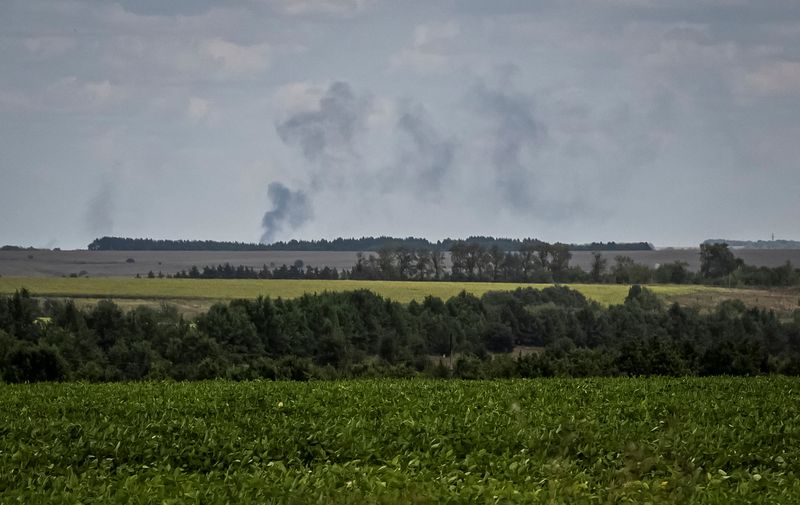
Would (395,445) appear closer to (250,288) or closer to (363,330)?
(363,330)

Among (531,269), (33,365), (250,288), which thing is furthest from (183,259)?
(33,365)

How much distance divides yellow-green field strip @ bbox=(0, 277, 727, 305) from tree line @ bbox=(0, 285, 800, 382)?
306 cm

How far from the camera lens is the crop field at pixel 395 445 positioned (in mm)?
10766

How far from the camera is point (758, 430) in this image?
51.7 ft

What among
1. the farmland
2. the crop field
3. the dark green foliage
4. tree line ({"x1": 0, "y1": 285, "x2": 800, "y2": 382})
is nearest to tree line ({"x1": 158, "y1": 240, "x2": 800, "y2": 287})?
the farmland

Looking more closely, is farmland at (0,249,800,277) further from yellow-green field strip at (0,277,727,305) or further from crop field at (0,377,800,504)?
crop field at (0,377,800,504)

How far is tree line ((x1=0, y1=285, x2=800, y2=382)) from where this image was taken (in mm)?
55875

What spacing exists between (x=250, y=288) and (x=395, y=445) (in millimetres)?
75277

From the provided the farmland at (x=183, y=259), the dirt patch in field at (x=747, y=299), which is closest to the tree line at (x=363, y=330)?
the dirt patch in field at (x=747, y=299)

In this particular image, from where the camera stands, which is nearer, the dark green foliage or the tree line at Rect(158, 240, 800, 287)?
the dark green foliage

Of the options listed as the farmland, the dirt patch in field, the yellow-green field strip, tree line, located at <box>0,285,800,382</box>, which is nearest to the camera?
tree line, located at <box>0,285,800,382</box>

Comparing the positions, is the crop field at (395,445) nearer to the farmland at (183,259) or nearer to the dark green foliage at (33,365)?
the dark green foliage at (33,365)

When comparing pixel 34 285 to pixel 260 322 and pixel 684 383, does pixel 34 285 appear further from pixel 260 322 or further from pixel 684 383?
pixel 684 383

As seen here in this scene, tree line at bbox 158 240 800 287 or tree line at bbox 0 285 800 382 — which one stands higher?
tree line at bbox 158 240 800 287
